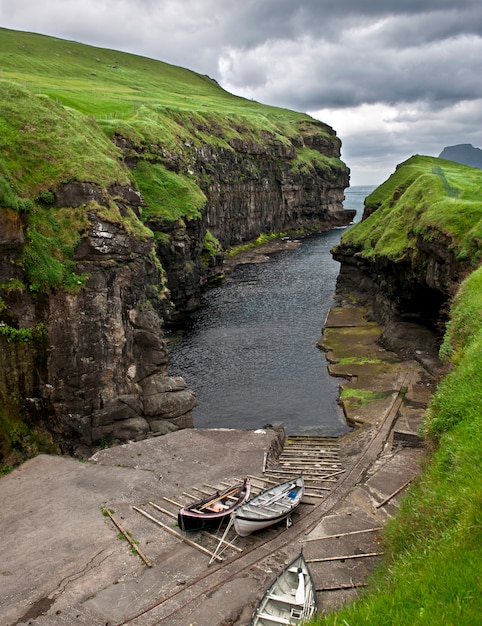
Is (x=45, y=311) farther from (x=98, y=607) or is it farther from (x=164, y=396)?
(x=98, y=607)

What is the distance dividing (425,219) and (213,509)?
43.8 m

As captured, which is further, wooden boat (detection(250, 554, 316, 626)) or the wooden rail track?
the wooden rail track

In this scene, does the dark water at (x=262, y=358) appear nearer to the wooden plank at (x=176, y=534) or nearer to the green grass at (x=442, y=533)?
the wooden plank at (x=176, y=534)

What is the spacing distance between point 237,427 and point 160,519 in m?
19.1

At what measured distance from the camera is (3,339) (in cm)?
3678

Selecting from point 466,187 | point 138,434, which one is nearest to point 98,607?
point 138,434

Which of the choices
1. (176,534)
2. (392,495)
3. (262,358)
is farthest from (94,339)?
(262,358)

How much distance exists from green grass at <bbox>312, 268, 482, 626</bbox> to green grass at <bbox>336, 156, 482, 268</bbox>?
82.0 feet

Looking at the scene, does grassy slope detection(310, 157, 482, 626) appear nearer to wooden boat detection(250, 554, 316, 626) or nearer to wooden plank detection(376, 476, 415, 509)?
wooden boat detection(250, 554, 316, 626)

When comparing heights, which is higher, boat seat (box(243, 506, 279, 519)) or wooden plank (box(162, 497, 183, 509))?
boat seat (box(243, 506, 279, 519))

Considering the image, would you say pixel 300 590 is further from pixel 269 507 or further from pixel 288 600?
pixel 269 507

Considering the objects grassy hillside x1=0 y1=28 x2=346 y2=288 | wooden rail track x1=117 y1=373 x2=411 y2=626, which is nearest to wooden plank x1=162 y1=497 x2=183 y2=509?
wooden rail track x1=117 y1=373 x2=411 y2=626

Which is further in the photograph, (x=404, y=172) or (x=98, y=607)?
(x=404, y=172)

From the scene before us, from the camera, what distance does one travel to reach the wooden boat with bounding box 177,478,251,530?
1064 inches
